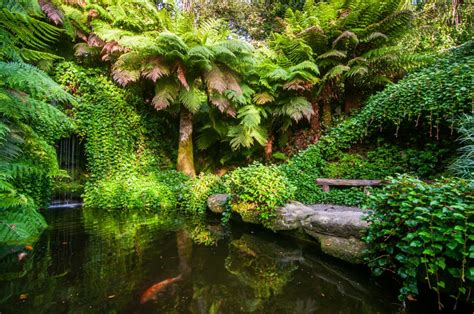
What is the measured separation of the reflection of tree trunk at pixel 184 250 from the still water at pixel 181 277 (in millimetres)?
11

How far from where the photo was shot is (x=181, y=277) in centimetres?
252

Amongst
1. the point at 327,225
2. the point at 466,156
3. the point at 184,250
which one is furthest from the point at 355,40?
the point at 184,250

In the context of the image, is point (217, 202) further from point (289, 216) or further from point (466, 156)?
point (466, 156)

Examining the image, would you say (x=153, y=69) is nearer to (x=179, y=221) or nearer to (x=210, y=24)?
(x=210, y=24)

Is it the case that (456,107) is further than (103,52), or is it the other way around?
(103,52)

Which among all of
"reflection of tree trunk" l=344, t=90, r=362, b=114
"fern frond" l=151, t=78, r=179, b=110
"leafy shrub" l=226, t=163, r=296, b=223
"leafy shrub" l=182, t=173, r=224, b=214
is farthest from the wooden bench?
"fern frond" l=151, t=78, r=179, b=110

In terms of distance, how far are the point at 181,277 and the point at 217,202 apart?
2.53 meters

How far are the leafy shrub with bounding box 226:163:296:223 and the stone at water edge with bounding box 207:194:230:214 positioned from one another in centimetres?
59

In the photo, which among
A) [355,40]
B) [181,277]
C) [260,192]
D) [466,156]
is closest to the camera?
[181,277]

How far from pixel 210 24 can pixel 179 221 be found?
4.91m

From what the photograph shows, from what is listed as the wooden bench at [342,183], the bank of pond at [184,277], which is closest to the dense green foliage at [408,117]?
the wooden bench at [342,183]

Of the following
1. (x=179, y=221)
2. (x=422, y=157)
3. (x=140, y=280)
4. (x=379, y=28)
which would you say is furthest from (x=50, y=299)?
(x=379, y=28)

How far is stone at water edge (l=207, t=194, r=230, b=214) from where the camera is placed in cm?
493

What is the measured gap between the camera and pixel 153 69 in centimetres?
568
